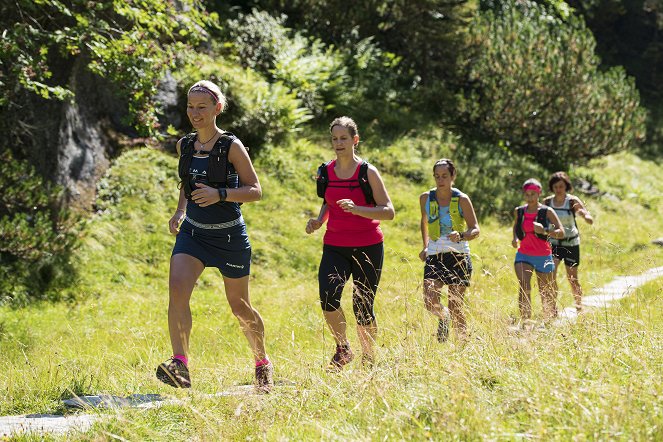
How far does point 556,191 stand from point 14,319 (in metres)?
6.55

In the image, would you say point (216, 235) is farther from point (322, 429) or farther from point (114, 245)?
point (114, 245)

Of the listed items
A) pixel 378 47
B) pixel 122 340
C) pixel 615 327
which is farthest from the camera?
pixel 378 47

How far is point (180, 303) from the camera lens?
16.9 ft

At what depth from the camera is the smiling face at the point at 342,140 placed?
592cm

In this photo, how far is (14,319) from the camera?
8758 millimetres

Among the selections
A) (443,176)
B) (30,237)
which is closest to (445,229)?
(443,176)

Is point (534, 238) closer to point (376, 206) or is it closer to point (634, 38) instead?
point (376, 206)

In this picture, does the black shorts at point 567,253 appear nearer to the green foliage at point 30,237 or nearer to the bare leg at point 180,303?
the bare leg at point 180,303

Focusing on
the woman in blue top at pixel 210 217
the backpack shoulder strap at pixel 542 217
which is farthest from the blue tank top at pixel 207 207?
the backpack shoulder strap at pixel 542 217

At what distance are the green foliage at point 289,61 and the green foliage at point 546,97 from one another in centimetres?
376

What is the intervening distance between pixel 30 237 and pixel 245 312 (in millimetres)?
5379

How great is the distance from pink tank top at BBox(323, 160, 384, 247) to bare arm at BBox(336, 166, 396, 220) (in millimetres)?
110

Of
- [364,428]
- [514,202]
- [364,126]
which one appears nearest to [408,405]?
[364,428]

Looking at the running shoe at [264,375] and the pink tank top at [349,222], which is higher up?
the pink tank top at [349,222]
